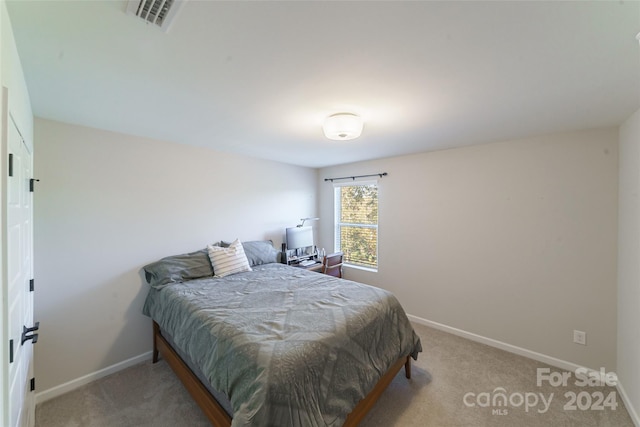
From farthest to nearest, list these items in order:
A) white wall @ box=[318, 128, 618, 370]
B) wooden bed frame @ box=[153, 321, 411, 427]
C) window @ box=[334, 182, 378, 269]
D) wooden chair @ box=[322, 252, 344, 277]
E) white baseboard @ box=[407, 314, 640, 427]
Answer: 1. window @ box=[334, 182, 378, 269]
2. wooden chair @ box=[322, 252, 344, 277]
3. white wall @ box=[318, 128, 618, 370]
4. white baseboard @ box=[407, 314, 640, 427]
5. wooden bed frame @ box=[153, 321, 411, 427]

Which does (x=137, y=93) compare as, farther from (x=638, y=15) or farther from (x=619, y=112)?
(x=619, y=112)

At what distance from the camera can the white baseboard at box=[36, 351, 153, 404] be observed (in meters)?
1.99

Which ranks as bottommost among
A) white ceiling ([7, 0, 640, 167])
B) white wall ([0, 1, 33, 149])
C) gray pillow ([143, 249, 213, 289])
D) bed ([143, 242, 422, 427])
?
bed ([143, 242, 422, 427])

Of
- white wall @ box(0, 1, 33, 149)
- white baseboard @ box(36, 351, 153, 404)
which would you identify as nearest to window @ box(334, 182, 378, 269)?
white baseboard @ box(36, 351, 153, 404)

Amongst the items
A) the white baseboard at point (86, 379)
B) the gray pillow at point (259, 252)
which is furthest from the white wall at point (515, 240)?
the white baseboard at point (86, 379)

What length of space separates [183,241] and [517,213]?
12.3 feet

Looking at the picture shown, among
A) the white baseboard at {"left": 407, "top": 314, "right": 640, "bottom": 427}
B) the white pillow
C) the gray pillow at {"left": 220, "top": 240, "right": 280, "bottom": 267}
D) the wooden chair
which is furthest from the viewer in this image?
the wooden chair

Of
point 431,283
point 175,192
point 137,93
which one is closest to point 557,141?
point 431,283

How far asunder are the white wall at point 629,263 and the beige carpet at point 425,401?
0.27m

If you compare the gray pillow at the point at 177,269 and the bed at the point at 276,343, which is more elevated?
the gray pillow at the point at 177,269

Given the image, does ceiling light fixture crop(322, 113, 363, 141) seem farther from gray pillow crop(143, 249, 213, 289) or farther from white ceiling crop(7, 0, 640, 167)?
gray pillow crop(143, 249, 213, 289)

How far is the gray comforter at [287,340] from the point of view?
1.26 metres

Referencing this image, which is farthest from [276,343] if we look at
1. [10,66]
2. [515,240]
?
[515,240]

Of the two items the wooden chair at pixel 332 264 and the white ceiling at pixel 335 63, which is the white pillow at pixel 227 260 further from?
the white ceiling at pixel 335 63
